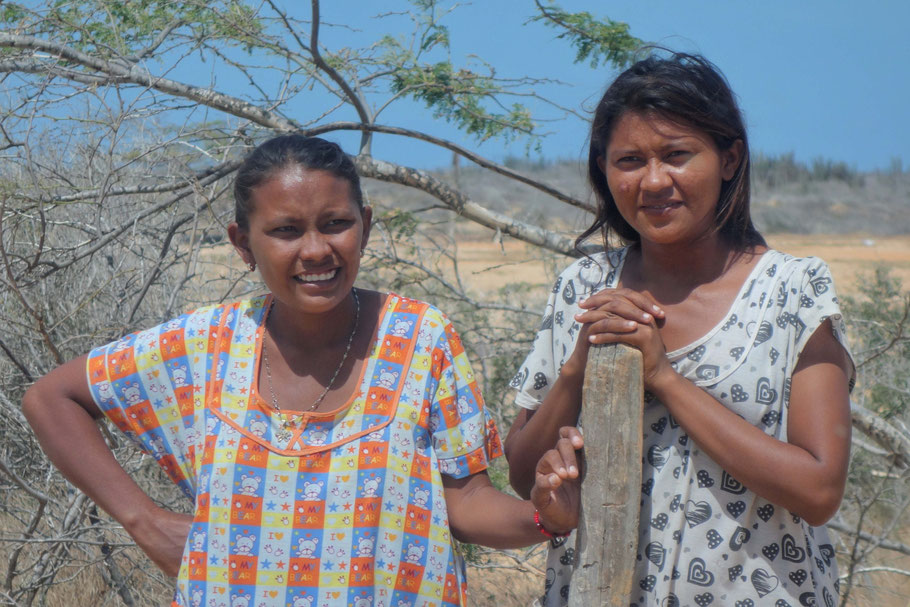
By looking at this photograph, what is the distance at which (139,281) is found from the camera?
180 inches

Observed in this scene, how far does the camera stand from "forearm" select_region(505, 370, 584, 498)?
191 cm

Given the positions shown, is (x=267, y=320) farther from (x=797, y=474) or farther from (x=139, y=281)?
(x=139, y=281)

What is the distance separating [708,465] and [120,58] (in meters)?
3.45

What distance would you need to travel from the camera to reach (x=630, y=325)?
1.75 metres

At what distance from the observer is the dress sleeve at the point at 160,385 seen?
6.92 ft

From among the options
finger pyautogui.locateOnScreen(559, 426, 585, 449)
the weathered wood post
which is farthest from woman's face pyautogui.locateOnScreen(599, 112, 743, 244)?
finger pyautogui.locateOnScreen(559, 426, 585, 449)

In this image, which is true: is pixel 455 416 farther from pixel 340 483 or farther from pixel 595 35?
pixel 595 35

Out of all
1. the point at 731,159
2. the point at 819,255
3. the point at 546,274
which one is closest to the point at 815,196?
the point at 819,255

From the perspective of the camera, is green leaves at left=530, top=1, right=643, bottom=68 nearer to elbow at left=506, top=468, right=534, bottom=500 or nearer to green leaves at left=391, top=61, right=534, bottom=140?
green leaves at left=391, top=61, right=534, bottom=140

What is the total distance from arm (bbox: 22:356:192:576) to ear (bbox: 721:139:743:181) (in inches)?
54.4

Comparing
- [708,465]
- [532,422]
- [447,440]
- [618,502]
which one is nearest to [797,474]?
[708,465]

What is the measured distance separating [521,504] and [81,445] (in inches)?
39.9

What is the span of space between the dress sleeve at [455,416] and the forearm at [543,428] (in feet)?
0.24

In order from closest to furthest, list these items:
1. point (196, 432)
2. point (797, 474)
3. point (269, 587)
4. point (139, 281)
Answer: point (797, 474), point (269, 587), point (196, 432), point (139, 281)
